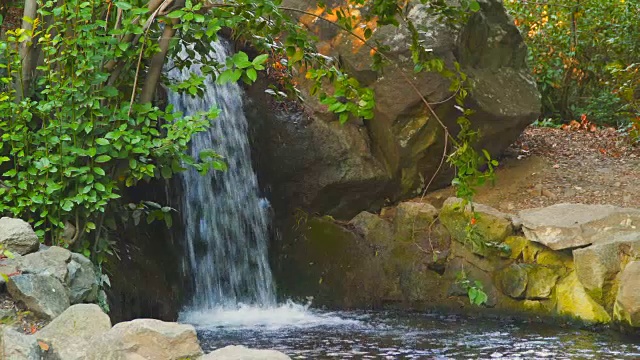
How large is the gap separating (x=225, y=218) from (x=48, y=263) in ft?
13.7

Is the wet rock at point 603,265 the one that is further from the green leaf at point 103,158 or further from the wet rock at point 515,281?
the green leaf at point 103,158

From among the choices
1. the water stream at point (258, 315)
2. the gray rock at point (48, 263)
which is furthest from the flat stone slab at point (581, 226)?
the gray rock at point (48, 263)

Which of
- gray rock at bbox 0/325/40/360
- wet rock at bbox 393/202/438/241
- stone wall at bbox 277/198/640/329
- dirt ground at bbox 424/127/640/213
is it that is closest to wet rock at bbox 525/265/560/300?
stone wall at bbox 277/198/640/329

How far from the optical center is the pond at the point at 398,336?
701cm

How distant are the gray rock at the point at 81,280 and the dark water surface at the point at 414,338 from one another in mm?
1359

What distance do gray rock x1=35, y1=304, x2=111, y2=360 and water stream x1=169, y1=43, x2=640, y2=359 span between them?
2343 mm

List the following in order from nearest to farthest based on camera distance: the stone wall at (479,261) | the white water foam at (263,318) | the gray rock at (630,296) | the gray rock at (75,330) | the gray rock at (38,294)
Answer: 1. the gray rock at (75,330)
2. the gray rock at (38,294)
3. the gray rock at (630,296)
4. the stone wall at (479,261)
5. the white water foam at (263,318)

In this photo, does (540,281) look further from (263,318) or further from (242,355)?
(242,355)

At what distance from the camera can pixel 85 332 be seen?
4.66 meters

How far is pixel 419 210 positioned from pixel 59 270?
4690 millimetres

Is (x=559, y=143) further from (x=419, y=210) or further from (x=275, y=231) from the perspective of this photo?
(x=275, y=231)

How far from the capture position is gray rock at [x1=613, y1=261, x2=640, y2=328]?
7.39 m

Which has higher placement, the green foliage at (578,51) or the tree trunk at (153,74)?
the green foliage at (578,51)

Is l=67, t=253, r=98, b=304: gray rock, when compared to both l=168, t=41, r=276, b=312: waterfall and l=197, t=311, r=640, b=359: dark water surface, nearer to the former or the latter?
l=197, t=311, r=640, b=359: dark water surface
